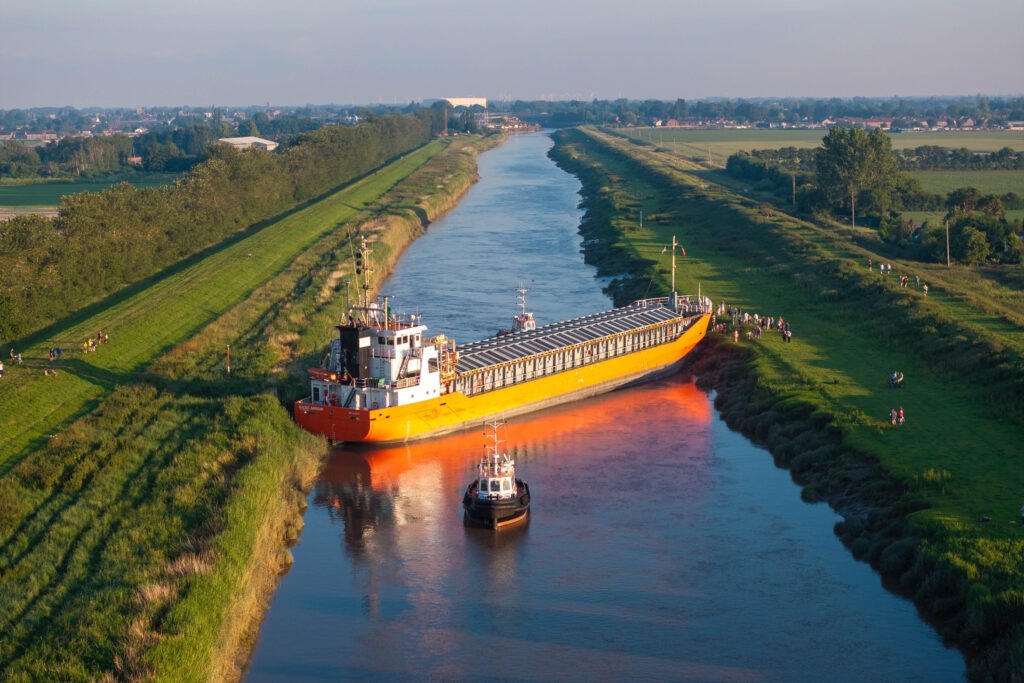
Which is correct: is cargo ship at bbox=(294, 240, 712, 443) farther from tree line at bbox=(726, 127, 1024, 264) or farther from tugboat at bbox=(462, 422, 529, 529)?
tree line at bbox=(726, 127, 1024, 264)

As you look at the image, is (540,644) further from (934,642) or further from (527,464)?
(527,464)

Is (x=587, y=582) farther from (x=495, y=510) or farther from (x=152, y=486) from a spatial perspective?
(x=152, y=486)

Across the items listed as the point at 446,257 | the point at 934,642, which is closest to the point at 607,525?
the point at 934,642

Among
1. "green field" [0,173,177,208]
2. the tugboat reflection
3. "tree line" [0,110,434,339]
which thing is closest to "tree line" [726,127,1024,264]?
the tugboat reflection

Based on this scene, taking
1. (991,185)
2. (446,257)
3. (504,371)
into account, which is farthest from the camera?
(991,185)

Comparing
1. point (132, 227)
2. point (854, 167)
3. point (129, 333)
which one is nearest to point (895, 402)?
point (129, 333)

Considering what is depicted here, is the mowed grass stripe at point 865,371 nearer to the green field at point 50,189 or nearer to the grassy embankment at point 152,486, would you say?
the grassy embankment at point 152,486

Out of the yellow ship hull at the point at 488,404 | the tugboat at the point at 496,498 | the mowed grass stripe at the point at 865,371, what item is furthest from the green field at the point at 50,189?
the tugboat at the point at 496,498
